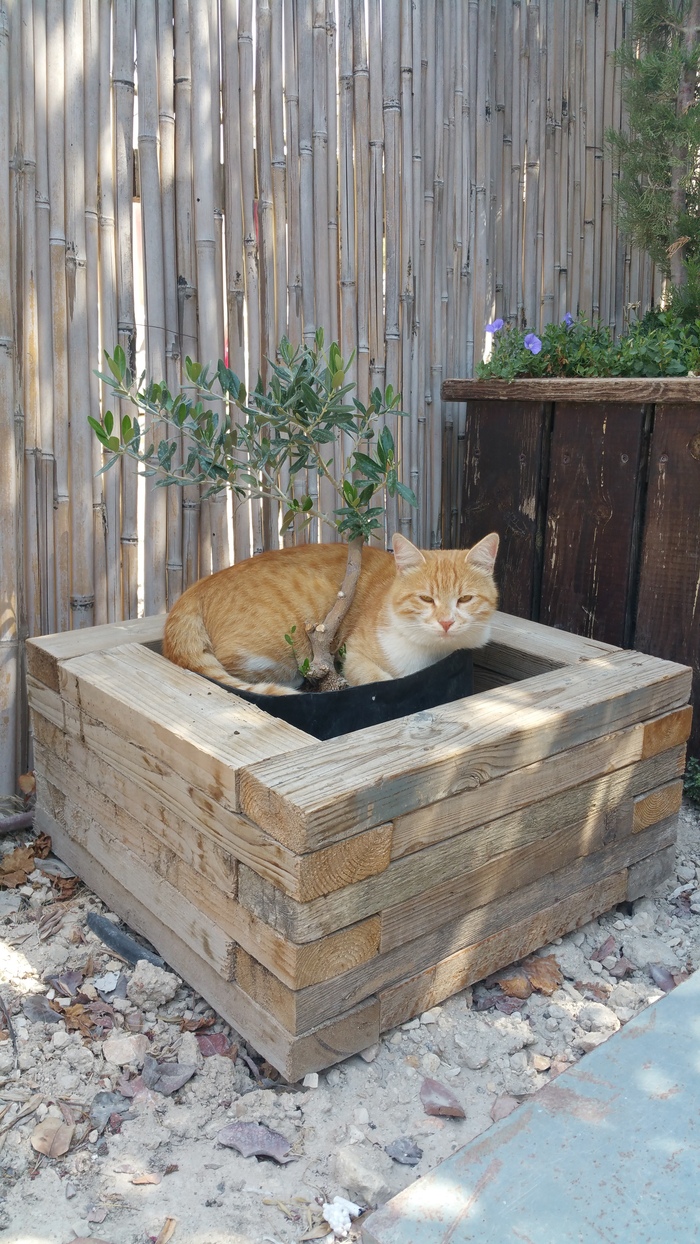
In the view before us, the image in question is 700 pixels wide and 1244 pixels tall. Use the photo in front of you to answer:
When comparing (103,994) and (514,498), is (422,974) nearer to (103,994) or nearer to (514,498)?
(103,994)

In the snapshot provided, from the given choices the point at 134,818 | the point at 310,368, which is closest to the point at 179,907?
the point at 134,818

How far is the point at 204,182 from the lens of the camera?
2.77 meters

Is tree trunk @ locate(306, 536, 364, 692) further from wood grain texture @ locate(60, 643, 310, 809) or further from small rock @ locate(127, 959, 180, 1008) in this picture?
small rock @ locate(127, 959, 180, 1008)

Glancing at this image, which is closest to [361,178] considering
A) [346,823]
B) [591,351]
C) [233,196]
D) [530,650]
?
[233,196]

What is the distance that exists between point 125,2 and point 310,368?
124 cm

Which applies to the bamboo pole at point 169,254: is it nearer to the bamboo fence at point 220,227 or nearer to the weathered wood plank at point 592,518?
the bamboo fence at point 220,227

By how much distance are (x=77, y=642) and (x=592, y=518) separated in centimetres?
170

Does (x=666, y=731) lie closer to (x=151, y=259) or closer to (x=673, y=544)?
(x=673, y=544)

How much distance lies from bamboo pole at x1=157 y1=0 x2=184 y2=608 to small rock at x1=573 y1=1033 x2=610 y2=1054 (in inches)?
68.0

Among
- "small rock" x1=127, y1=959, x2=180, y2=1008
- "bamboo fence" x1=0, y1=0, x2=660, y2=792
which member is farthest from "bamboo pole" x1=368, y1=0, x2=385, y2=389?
"small rock" x1=127, y1=959, x2=180, y2=1008

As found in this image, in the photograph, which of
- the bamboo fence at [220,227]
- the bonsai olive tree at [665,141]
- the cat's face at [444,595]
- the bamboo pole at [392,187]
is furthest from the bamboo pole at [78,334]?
the bonsai olive tree at [665,141]

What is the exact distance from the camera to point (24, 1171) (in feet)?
5.46

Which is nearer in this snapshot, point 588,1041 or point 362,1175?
point 362,1175

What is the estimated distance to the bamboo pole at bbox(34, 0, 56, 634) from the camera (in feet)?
8.18
